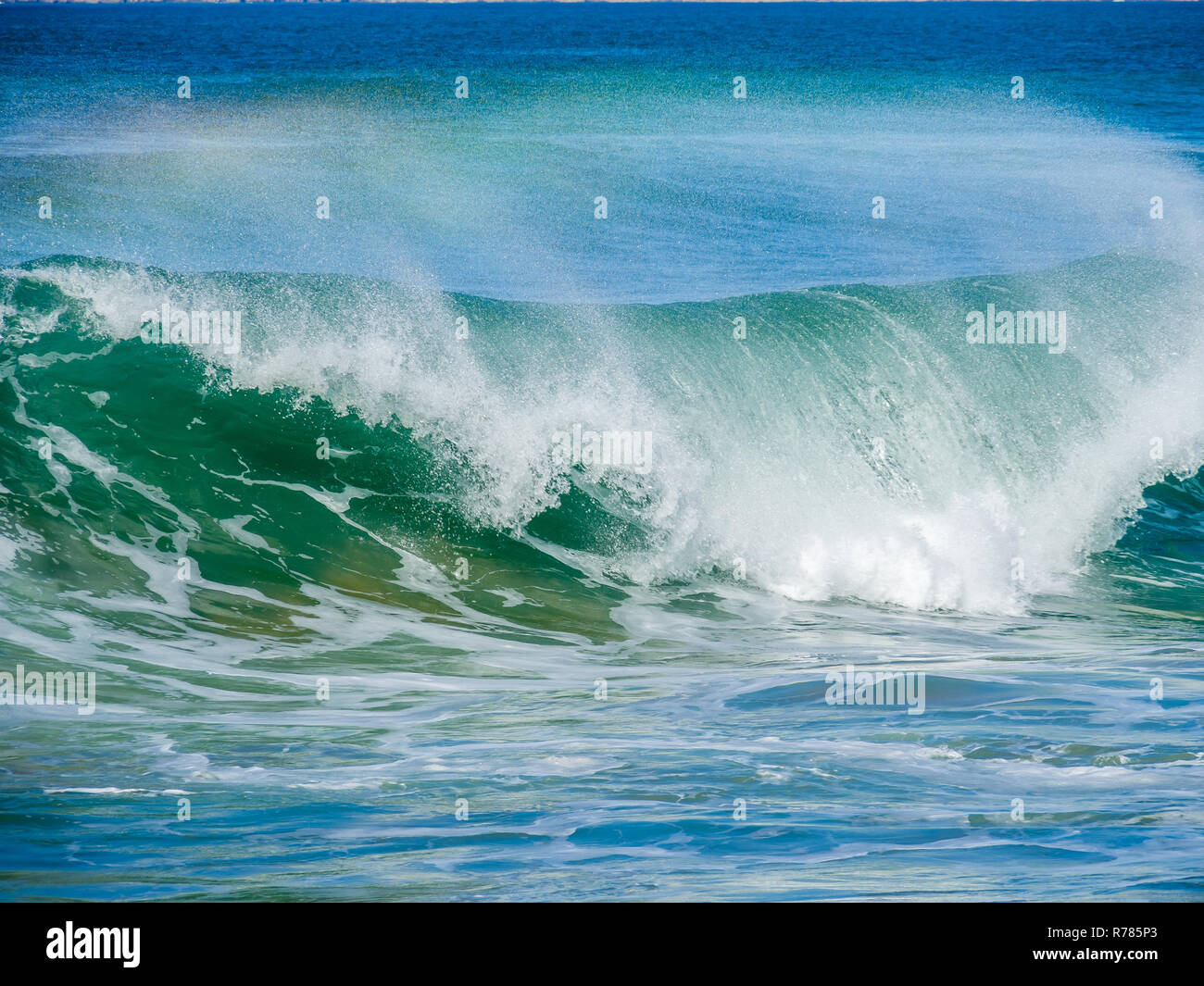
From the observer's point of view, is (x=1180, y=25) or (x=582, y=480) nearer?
(x=582, y=480)

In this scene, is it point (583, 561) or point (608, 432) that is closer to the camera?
point (583, 561)

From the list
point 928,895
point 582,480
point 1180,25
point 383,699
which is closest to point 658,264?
point 582,480

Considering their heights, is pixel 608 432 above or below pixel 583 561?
above

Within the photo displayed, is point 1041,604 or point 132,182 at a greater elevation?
point 132,182

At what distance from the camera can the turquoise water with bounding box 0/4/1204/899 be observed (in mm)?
5883

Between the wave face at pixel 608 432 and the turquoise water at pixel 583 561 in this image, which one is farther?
the wave face at pixel 608 432

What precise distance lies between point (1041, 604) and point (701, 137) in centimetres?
2790

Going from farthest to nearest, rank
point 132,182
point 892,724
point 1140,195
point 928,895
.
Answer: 1. point 1140,195
2. point 132,182
3. point 892,724
4. point 928,895

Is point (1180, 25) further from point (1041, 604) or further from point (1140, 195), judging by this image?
point (1041, 604)

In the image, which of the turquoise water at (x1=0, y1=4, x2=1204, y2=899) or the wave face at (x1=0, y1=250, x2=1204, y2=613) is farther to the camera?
the wave face at (x1=0, y1=250, x2=1204, y2=613)

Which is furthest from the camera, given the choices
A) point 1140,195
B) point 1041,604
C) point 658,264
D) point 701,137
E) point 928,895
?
point 701,137

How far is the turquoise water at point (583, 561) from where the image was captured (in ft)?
19.3

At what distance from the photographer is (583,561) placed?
11203 mm
